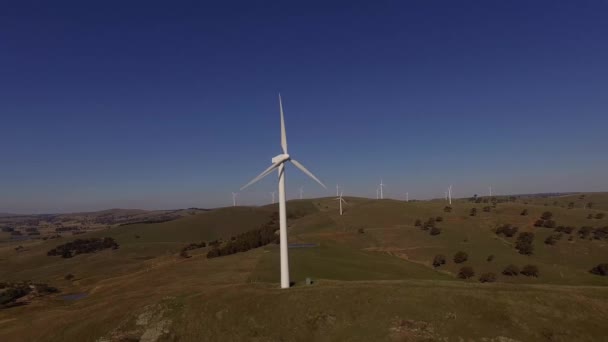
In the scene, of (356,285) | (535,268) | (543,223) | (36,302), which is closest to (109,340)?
(356,285)

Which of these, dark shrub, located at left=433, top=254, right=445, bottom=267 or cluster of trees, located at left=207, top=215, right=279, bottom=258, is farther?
cluster of trees, located at left=207, top=215, right=279, bottom=258

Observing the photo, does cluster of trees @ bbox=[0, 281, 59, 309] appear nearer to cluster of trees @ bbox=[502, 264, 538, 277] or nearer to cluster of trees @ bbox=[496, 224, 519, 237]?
cluster of trees @ bbox=[502, 264, 538, 277]

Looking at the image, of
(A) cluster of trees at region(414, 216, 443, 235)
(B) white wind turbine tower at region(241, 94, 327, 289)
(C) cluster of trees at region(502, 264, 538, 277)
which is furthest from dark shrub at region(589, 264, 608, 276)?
(B) white wind turbine tower at region(241, 94, 327, 289)

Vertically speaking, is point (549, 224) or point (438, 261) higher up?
point (549, 224)

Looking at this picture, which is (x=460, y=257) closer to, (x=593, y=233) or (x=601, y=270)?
(x=601, y=270)

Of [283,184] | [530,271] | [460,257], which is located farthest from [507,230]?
[283,184]

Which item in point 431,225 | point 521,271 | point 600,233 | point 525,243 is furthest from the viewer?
point 431,225
